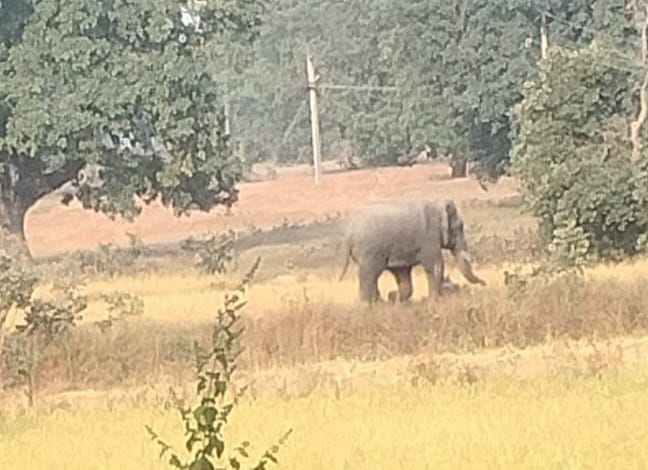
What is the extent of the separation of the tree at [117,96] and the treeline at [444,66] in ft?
14.7

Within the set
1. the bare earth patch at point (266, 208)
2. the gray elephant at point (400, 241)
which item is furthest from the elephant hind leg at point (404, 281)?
the bare earth patch at point (266, 208)

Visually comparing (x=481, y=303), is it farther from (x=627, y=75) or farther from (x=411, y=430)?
(x=627, y=75)

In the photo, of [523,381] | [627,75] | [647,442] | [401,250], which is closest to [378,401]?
[523,381]

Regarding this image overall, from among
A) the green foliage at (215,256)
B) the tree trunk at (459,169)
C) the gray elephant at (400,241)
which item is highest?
the gray elephant at (400,241)

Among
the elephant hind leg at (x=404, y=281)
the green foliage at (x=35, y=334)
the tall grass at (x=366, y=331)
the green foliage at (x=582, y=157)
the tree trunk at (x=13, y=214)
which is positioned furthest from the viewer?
the tree trunk at (x=13, y=214)

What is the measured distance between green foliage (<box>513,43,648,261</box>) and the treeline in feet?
29.7

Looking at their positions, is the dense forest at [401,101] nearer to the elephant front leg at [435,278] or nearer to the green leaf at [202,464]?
the elephant front leg at [435,278]

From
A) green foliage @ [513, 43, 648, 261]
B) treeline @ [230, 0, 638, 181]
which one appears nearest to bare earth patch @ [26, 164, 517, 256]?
treeline @ [230, 0, 638, 181]

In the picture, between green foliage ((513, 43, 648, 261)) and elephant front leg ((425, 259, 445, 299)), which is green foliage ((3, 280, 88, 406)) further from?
green foliage ((513, 43, 648, 261))

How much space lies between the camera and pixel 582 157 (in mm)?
22719

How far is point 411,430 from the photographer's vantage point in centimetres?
991

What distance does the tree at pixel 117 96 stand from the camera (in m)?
27.5

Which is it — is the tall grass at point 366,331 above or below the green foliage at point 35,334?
below

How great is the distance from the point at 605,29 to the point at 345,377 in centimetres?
2723
